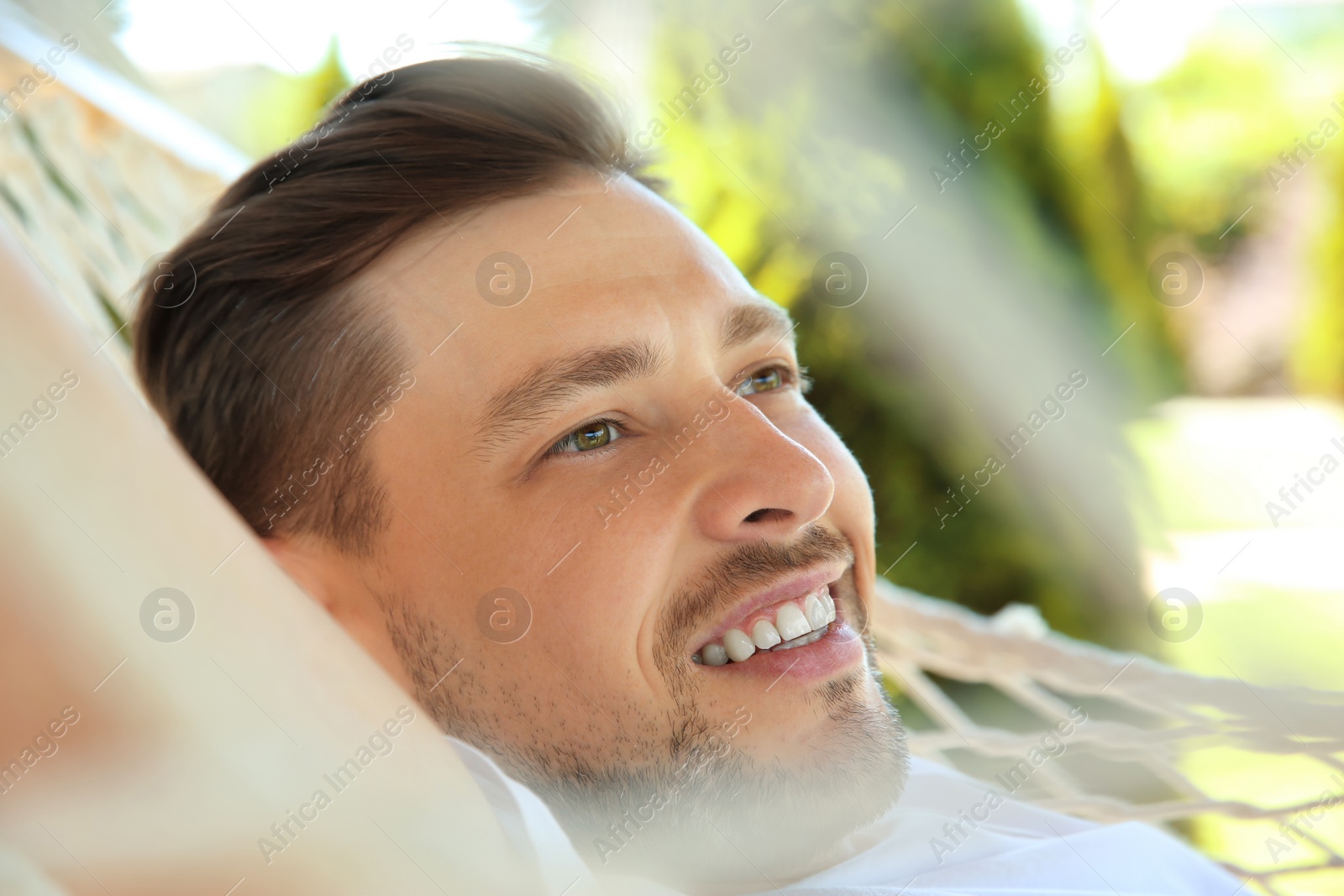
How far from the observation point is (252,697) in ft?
1.41

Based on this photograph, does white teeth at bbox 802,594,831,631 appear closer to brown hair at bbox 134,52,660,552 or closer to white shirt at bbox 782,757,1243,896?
white shirt at bbox 782,757,1243,896

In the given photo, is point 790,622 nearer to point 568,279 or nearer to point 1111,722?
point 568,279

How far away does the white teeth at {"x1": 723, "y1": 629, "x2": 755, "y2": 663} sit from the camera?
957mm

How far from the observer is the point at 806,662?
3.20 ft

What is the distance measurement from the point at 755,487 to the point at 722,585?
10 cm

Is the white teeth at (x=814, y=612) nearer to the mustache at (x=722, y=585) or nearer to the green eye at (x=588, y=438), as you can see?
the mustache at (x=722, y=585)

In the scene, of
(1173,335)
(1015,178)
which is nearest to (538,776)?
(1015,178)

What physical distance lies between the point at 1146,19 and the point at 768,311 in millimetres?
4579

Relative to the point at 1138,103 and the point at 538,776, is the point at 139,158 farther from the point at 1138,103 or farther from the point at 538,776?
the point at 1138,103

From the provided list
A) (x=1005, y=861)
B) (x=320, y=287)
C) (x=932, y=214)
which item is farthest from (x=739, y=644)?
(x=932, y=214)

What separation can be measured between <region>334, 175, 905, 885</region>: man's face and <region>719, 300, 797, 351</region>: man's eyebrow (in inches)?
0.7

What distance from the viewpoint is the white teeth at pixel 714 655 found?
3.18 ft

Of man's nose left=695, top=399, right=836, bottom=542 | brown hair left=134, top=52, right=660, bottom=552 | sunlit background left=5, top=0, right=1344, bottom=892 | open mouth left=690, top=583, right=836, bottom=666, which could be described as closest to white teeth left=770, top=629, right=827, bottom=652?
open mouth left=690, top=583, right=836, bottom=666

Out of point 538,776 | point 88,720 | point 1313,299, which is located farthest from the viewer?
point 1313,299
